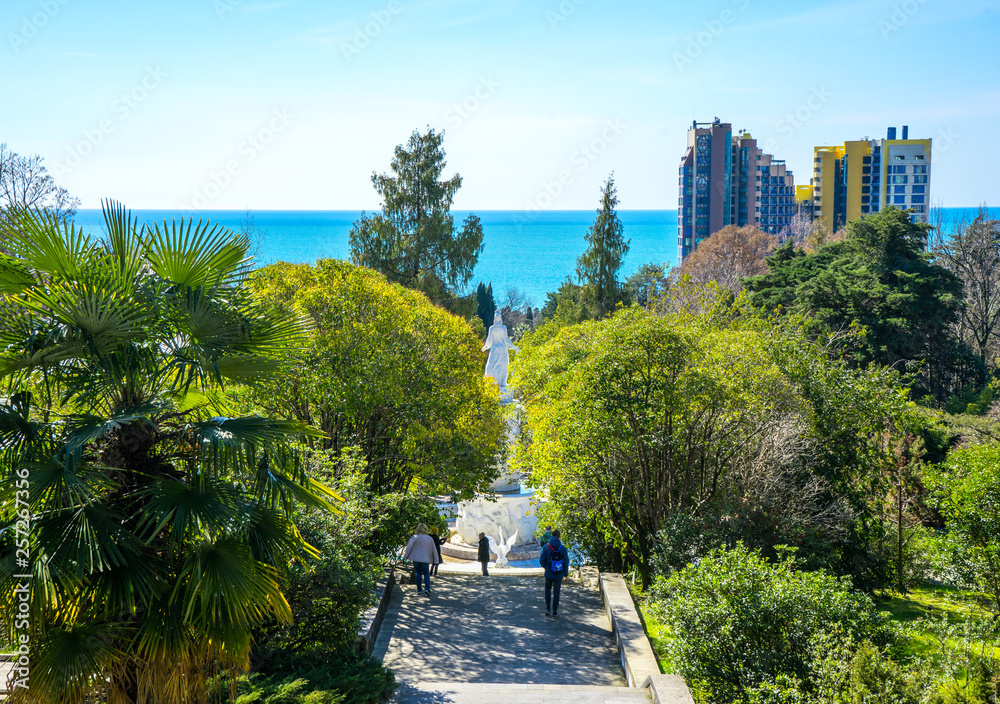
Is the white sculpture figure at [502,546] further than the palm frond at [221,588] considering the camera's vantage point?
Yes

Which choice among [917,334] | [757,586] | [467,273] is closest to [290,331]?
[757,586]

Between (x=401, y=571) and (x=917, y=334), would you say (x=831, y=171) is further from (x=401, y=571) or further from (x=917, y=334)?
(x=401, y=571)

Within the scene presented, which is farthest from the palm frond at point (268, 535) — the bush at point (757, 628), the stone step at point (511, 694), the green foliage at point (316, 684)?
the bush at point (757, 628)

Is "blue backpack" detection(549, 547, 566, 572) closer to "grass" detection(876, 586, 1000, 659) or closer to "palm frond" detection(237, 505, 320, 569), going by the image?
"grass" detection(876, 586, 1000, 659)

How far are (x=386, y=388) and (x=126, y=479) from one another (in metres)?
7.43

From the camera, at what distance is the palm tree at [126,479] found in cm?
487

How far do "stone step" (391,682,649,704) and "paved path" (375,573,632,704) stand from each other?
10 mm

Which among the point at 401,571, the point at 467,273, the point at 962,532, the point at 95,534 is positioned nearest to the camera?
the point at 95,534

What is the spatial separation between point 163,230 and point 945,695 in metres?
6.71

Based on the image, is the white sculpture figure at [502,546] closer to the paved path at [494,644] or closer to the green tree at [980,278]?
the paved path at [494,644]

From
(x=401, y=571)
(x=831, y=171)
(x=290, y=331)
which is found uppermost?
(x=831, y=171)

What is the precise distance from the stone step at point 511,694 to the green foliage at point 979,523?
548cm

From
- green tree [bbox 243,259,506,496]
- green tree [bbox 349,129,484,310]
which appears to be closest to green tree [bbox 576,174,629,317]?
green tree [bbox 349,129,484,310]

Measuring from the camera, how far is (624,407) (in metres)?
11.4
